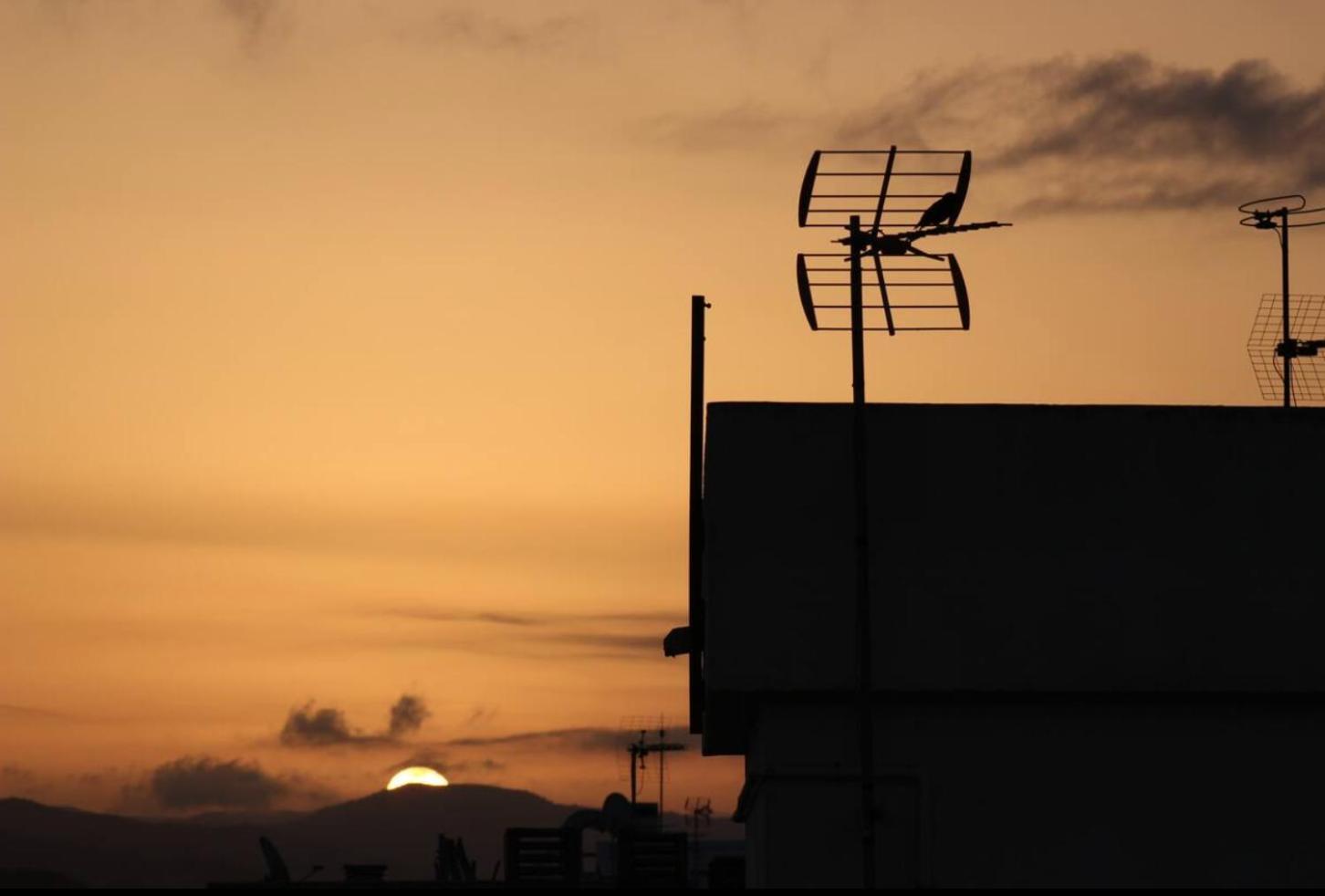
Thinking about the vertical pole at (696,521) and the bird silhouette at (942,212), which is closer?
the bird silhouette at (942,212)

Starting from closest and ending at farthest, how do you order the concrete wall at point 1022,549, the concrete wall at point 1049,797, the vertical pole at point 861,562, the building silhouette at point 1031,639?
A: the vertical pole at point 861,562 < the concrete wall at point 1049,797 < the building silhouette at point 1031,639 < the concrete wall at point 1022,549

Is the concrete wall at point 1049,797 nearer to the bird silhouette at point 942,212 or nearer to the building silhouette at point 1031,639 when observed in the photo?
the building silhouette at point 1031,639

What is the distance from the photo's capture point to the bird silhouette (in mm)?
28031

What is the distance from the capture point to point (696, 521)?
1406 inches

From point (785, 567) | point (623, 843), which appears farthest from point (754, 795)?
point (623, 843)

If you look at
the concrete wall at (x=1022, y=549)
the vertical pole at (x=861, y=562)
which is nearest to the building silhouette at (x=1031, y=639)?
the concrete wall at (x=1022, y=549)

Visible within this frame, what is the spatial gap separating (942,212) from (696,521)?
9701 mm

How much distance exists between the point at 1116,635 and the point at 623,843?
2480 cm

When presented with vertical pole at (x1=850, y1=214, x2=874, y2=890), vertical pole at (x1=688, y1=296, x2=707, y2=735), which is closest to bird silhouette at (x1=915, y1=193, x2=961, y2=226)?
vertical pole at (x1=850, y1=214, x2=874, y2=890)

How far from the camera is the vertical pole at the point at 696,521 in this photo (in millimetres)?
34938

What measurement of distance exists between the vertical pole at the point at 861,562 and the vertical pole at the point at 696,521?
23.6 ft

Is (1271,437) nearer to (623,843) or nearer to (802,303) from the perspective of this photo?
(802,303)

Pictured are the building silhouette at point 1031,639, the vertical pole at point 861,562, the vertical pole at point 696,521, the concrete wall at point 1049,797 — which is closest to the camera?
the vertical pole at point 861,562

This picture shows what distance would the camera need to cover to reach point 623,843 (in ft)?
173
